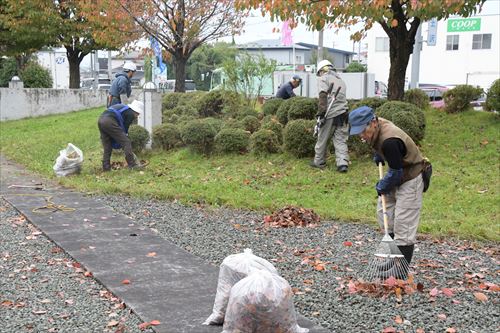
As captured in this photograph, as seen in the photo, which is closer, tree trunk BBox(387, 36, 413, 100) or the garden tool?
the garden tool

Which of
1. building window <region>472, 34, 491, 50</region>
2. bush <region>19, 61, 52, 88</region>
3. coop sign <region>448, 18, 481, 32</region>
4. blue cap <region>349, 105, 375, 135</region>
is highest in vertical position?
coop sign <region>448, 18, 481, 32</region>

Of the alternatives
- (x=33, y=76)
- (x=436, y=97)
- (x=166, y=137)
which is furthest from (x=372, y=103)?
(x=33, y=76)

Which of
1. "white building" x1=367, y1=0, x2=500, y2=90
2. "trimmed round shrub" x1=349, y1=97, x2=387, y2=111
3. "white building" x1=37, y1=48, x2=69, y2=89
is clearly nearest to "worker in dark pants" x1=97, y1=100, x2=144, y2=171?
"trimmed round shrub" x1=349, y1=97, x2=387, y2=111

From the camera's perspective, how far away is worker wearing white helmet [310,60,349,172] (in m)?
10.5

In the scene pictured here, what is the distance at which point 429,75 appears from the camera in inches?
1811

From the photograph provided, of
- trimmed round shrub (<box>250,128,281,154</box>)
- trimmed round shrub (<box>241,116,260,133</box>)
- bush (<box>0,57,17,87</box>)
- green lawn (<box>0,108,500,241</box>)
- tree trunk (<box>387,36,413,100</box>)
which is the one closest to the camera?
green lawn (<box>0,108,500,241</box>)

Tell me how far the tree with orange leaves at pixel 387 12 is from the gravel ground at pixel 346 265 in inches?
142

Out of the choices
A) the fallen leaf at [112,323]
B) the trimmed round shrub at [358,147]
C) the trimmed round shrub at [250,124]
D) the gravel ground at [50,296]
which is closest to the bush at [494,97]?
the trimmed round shrub at [358,147]

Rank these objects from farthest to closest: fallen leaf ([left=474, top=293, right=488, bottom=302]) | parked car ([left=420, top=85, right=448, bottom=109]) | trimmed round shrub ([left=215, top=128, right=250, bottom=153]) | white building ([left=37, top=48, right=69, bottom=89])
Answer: white building ([left=37, top=48, right=69, bottom=89])
parked car ([left=420, top=85, right=448, bottom=109])
trimmed round shrub ([left=215, top=128, right=250, bottom=153])
fallen leaf ([left=474, top=293, right=488, bottom=302])

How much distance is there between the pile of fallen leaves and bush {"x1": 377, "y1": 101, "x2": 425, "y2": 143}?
328 cm

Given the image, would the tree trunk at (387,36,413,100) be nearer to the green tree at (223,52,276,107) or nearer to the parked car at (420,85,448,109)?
the parked car at (420,85,448,109)

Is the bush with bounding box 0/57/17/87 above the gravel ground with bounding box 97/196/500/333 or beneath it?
above

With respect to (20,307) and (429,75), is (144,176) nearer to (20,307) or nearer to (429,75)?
(20,307)

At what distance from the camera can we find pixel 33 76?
30484 millimetres
